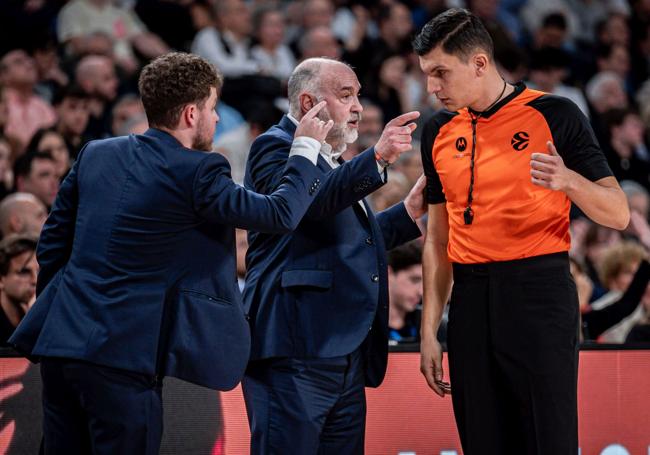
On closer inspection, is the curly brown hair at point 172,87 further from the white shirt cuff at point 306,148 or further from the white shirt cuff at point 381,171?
the white shirt cuff at point 381,171

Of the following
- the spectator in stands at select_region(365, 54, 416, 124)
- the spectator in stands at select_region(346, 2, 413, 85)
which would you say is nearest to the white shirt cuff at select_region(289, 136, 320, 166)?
the spectator in stands at select_region(365, 54, 416, 124)

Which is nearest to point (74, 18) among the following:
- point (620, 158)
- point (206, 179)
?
point (620, 158)

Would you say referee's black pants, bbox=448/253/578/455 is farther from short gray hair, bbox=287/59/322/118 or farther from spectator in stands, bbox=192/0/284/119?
spectator in stands, bbox=192/0/284/119

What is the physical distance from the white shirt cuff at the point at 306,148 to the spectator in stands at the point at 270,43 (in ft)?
18.4

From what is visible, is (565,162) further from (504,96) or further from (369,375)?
(369,375)

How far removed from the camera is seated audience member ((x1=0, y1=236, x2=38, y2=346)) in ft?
16.2

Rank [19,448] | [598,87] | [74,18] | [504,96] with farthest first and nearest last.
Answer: [598,87]
[74,18]
[19,448]
[504,96]

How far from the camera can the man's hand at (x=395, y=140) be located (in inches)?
134

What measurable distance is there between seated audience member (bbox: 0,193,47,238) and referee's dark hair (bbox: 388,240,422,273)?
225 centimetres

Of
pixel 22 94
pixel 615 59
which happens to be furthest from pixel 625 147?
pixel 22 94

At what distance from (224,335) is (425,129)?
3.41 feet

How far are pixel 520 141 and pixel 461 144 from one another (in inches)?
8.7

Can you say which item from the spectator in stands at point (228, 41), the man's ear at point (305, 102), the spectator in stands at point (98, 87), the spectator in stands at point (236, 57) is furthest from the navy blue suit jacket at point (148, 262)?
the spectator in stands at point (228, 41)

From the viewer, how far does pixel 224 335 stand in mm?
3217
